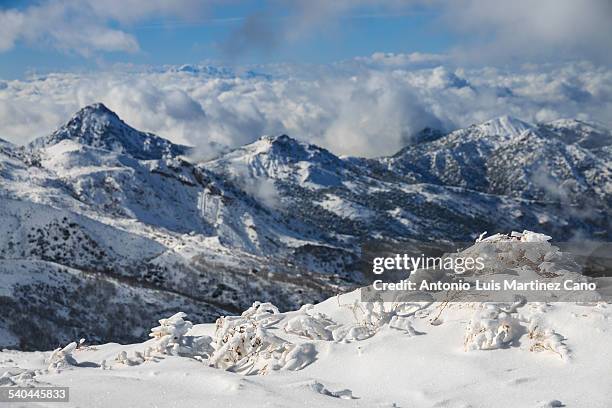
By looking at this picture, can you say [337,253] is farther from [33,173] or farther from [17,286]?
[17,286]

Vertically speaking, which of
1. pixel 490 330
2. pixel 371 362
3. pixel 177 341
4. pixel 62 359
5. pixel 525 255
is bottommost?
→ pixel 62 359

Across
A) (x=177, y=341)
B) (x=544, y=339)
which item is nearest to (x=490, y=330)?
(x=544, y=339)

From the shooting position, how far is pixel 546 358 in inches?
419

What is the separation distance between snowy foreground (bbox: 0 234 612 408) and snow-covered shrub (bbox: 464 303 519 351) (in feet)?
0.07

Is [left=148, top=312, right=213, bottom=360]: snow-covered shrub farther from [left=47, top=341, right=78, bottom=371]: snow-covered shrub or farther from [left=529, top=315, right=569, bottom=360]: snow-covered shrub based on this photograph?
[left=529, top=315, right=569, bottom=360]: snow-covered shrub

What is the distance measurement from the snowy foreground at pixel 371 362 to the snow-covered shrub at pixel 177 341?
0.03 meters

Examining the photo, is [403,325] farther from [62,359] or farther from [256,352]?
[62,359]

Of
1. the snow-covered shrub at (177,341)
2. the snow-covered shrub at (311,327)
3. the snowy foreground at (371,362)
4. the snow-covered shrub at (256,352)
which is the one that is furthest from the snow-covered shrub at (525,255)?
the snow-covered shrub at (177,341)

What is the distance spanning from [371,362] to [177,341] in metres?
4.79

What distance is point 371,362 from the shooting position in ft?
37.9

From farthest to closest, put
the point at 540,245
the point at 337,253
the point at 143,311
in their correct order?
the point at 337,253 < the point at 143,311 < the point at 540,245

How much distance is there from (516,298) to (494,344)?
1.74 m

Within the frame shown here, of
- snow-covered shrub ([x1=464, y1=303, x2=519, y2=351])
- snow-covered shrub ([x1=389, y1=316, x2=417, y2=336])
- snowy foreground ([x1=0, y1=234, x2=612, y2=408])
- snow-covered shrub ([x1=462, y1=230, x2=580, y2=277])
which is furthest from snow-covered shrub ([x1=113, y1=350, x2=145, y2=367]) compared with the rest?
snow-covered shrub ([x1=462, y1=230, x2=580, y2=277])

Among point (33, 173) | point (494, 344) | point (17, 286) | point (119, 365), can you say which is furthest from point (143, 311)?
point (33, 173)
